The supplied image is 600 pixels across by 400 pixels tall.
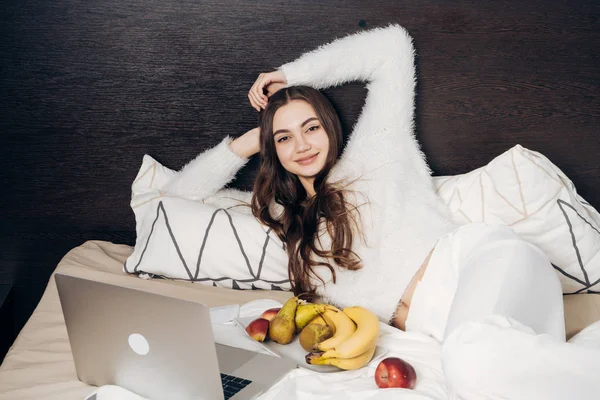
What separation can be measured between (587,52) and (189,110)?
134cm

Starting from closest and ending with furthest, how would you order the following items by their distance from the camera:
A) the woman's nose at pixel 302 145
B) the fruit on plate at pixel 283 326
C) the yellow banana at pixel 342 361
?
1. the yellow banana at pixel 342 361
2. the fruit on plate at pixel 283 326
3. the woman's nose at pixel 302 145

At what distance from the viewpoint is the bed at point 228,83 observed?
1899 millimetres

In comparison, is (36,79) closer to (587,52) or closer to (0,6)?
(0,6)

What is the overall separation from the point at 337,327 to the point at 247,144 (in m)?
0.77

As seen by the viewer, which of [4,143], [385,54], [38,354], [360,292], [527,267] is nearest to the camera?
[527,267]

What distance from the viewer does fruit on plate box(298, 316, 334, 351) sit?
1.37m

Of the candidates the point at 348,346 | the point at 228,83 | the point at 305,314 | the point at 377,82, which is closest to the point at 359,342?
the point at 348,346

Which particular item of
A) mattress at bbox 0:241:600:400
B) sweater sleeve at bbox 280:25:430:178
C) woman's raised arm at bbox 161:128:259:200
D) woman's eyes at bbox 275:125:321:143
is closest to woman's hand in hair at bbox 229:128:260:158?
woman's raised arm at bbox 161:128:259:200

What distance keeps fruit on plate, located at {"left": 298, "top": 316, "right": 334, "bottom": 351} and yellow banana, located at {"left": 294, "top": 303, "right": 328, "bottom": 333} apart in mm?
69

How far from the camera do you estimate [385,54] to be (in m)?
1.80

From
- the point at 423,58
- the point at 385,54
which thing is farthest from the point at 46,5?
the point at 423,58

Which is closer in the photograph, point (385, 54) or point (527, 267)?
point (527, 267)

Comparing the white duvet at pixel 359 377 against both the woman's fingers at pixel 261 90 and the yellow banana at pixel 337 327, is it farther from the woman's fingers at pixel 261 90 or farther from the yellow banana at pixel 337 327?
the woman's fingers at pixel 261 90

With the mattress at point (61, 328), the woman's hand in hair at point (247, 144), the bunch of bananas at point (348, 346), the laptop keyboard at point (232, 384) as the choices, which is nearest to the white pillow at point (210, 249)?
the mattress at point (61, 328)
